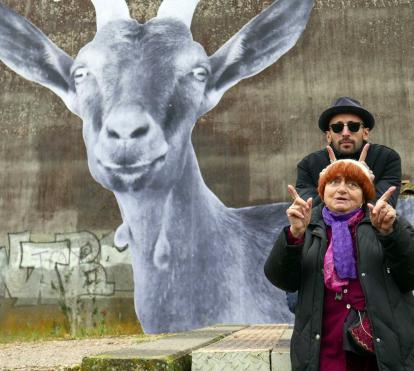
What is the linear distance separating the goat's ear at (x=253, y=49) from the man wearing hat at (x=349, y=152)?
21.7ft

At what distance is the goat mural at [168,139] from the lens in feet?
26.7

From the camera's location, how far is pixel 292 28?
9359 mm

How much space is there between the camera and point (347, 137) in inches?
101

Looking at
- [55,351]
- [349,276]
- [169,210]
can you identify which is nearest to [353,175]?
[349,276]

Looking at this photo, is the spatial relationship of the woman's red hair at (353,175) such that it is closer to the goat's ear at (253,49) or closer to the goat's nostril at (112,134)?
the goat's nostril at (112,134)

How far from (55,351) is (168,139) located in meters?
3.84

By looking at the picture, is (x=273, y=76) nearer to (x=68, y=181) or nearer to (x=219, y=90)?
(x=219, y=90)

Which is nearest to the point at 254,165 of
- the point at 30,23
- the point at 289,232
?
the point at 30,23

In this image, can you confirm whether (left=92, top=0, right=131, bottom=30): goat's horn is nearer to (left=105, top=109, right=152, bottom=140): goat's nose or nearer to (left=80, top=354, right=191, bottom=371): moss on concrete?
(left=105, top=109, right=152, bottom=140): goat's nose

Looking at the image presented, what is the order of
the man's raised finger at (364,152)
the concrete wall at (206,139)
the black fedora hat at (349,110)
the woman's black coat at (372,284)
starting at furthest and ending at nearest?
the concrete wall at (206,139) < the black fedora hat at (349,110) < the man's raised finger at (364,152) < the woman's black coat at (372,284)

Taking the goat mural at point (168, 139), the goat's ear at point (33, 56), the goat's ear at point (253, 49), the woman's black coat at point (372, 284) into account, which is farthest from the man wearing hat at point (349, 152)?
the goat's ear at point (33, 56)

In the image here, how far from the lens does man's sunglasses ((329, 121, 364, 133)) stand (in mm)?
2566

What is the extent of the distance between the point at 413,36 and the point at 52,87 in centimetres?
632

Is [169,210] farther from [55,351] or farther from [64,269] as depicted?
[55,351]
